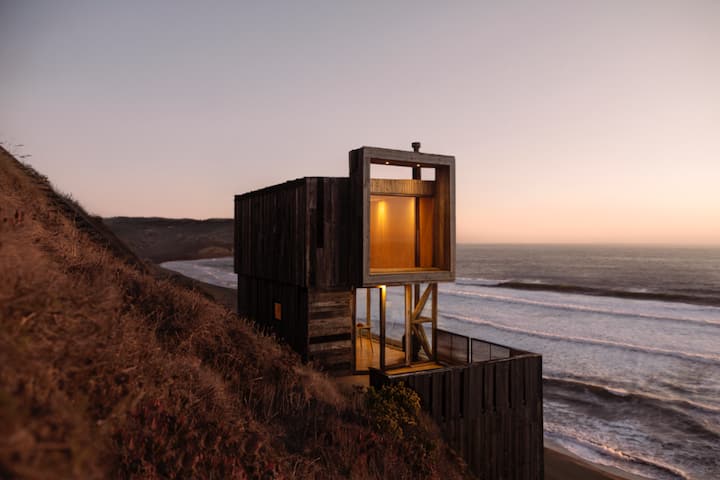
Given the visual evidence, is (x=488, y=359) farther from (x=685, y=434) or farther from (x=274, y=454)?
(x=685, y=434)

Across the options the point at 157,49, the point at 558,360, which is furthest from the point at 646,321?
the point at 157,49

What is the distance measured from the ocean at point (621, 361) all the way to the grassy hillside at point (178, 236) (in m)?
106

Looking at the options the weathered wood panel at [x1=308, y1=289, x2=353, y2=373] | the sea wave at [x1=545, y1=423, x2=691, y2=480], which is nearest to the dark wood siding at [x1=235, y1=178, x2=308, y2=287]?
the weathered wood panel at [x1=308, y1=289, x2=353, y2=373]

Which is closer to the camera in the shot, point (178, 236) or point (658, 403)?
point (658, 403)

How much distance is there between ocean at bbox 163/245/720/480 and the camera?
1788 cm

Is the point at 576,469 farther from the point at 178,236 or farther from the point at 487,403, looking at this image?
the point at 178,236

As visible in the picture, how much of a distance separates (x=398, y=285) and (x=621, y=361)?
23.9 metres

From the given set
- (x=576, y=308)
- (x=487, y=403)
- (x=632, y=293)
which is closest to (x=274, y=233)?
(x=487, y=403)

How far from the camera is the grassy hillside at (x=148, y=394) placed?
362cm

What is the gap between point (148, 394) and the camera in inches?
243

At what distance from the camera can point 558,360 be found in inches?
1161

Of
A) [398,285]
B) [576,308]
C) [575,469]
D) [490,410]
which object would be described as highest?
[398,285]

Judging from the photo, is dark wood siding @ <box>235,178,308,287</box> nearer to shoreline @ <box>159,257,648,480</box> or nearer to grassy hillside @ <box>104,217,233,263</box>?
shoreline @ <box>159,257,648,480</box>

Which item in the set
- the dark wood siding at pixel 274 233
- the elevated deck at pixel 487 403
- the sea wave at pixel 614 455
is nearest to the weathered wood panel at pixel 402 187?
the dark wood siding at pixel 274 233
